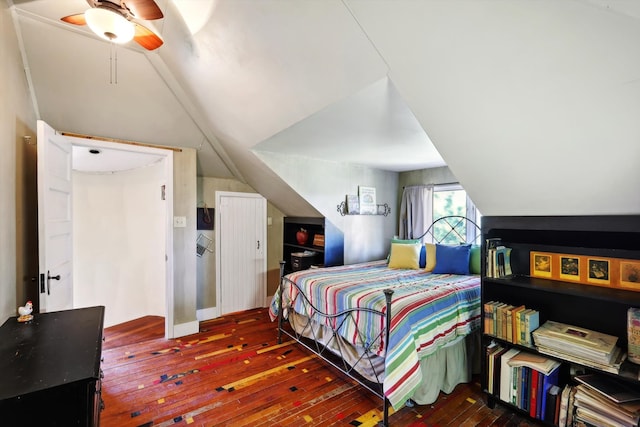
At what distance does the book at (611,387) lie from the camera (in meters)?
1.60

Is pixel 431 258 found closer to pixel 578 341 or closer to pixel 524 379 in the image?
pixel 524 379

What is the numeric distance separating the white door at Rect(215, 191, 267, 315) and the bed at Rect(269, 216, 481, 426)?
110cm

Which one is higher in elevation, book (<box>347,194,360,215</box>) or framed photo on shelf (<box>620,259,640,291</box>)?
book (<box>347,194,360,215</box>)

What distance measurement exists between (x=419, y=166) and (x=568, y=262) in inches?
98.5

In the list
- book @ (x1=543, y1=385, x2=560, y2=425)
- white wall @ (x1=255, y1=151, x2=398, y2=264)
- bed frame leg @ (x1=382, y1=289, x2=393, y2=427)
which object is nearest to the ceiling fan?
white wall @ (x1=255, y1=151, x2=398, y2=264)

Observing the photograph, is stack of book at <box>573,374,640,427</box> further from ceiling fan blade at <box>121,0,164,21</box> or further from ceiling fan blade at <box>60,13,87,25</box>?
ceiling fan blade at <box>60,13,87,25</box>

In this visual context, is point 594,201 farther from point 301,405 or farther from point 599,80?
point 301,405

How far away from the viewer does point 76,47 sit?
2.43 m

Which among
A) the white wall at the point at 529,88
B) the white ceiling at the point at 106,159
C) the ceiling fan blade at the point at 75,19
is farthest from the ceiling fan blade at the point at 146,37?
the white ceiling at the point at 106,159

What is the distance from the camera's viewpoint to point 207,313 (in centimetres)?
411

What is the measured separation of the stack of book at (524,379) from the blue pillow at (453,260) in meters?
1.16

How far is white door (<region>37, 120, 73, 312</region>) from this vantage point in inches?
83.8

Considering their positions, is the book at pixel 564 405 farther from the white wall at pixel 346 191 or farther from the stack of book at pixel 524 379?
the white wall at pixel 346 191

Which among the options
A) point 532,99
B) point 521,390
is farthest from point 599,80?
point 521,390
